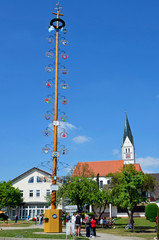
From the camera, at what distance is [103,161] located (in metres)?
80.3

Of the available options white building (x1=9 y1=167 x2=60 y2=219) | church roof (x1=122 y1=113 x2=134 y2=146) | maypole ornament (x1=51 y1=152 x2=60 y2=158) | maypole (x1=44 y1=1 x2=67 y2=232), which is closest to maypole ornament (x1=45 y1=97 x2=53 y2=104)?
maypole (x1=44 y1=1 x2=67 y2=232)

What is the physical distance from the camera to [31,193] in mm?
58062

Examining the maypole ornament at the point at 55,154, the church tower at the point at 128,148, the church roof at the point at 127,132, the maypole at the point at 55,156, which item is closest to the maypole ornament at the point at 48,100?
the maypole at the point at 55,156

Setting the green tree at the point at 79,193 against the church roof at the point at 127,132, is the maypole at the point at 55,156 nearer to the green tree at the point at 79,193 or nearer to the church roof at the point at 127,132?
the green tree at the point at 79,193

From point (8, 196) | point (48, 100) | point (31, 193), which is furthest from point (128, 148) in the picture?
point (48, 100)

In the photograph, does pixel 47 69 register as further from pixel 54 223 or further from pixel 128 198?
pixel 128 198

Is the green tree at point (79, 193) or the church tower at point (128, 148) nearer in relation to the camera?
the green tree at point (79, 193)

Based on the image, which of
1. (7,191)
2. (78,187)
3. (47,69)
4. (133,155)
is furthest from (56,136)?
(133,155)

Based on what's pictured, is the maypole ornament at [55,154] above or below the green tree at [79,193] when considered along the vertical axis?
above

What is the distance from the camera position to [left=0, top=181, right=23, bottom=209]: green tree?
5178cm

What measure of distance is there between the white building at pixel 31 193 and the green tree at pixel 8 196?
355 cm

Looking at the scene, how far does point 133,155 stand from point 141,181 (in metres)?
82.6

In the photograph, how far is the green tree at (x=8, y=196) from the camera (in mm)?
51781

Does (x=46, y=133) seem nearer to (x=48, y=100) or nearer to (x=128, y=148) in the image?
(x=48, y=100)
